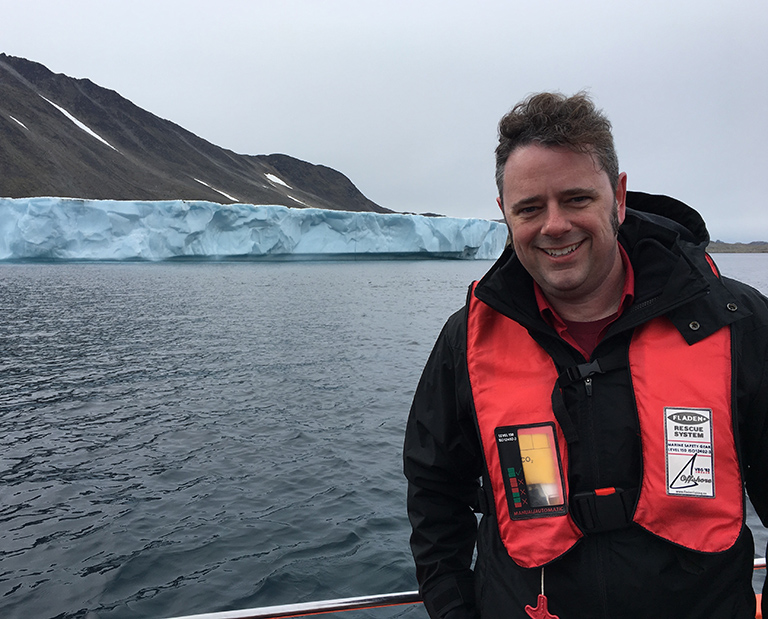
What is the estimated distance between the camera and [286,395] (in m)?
9.74

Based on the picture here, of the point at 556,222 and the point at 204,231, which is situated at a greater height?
the point at 204,231

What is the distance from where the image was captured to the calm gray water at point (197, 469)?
15.1 feet

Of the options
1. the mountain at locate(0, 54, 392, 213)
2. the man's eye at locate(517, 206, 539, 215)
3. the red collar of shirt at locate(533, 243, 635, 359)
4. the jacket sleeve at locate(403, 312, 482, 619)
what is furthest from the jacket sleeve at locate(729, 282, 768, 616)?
the mountain at locate(0, 54, 392, 213)

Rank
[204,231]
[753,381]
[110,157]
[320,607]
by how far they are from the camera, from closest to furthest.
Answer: [753,381]
[320,607]
[204,231]
[110,157]

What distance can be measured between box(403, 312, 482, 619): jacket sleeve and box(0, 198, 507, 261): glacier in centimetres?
3673

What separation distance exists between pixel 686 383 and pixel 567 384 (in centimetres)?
25

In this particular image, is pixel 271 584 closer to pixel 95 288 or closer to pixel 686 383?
pixel 686 383

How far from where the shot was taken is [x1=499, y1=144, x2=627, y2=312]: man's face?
1.40 metres

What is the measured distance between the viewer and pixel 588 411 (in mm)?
1380

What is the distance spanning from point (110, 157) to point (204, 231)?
70.7 meters

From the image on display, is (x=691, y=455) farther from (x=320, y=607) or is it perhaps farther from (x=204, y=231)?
(x=204, y=231)

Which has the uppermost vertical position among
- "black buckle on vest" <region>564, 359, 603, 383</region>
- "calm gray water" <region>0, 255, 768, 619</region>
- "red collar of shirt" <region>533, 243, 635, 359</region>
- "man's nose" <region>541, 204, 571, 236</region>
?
"man's nose" <region>541, 204, 571, 236</region>

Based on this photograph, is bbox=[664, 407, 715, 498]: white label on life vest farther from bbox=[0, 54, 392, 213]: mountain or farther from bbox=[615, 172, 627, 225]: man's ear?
bbox=[0, 54, 392, 213]: mountain

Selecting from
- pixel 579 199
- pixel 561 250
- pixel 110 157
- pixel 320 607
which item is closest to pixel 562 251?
pixel 561 250
